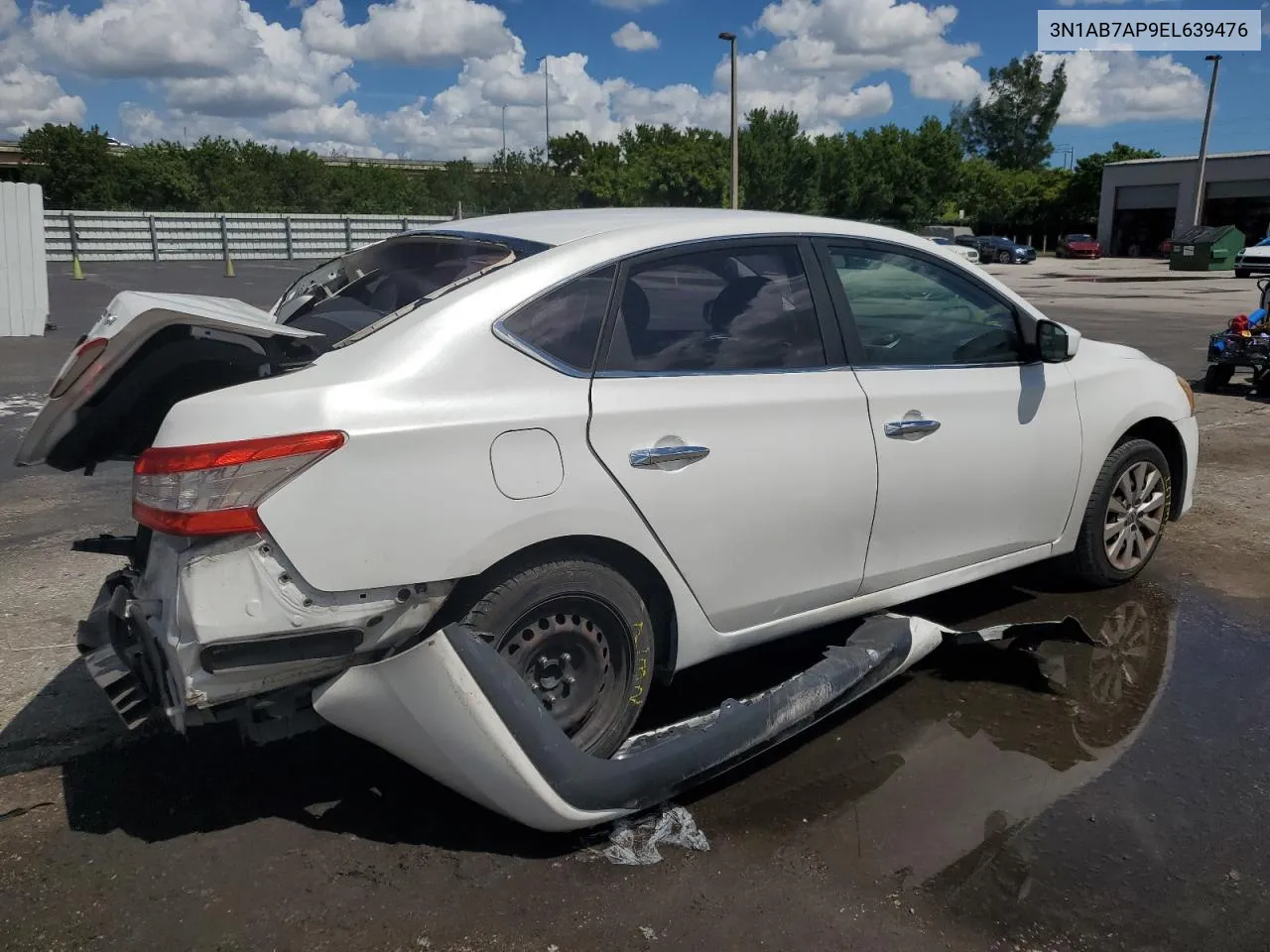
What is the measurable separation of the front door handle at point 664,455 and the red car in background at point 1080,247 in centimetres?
5635

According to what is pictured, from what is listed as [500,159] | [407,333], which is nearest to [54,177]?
[500,159]

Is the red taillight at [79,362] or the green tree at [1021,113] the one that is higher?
the green tree at [1021,113]

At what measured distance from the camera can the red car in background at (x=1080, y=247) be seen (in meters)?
53.4

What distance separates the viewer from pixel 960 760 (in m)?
3.40

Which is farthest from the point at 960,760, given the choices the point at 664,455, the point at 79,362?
the point at 79,362

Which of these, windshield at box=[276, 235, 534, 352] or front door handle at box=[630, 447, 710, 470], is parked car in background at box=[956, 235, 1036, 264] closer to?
windshield at box=[276, 235, 534, 352]

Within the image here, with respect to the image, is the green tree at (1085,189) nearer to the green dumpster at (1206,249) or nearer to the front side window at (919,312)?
the green dumpster at (1206,249)

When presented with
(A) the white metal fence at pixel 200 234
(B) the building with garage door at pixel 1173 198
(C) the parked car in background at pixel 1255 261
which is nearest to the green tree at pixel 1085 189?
(B) the building with garage door at pixel 1173 198

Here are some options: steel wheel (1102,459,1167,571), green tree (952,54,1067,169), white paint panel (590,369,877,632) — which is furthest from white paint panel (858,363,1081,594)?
green tree (952,54,1067,169)

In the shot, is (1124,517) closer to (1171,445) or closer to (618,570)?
(1171,445)

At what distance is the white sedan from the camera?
2.62 metres

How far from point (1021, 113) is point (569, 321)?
10177cm

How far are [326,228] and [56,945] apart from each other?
35.6m

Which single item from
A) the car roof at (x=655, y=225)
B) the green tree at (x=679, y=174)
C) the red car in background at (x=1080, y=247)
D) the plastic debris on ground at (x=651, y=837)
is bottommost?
the red car in background at (x=1080, y=247)
